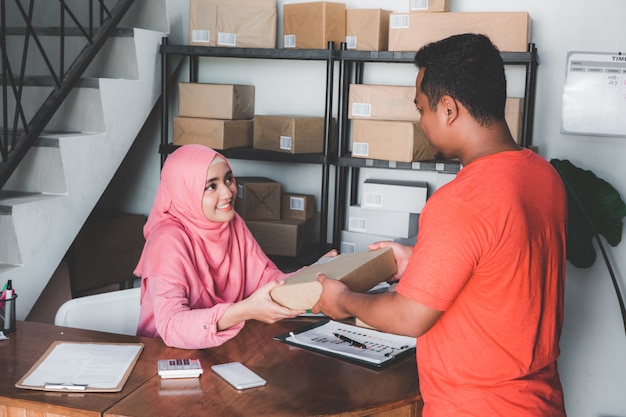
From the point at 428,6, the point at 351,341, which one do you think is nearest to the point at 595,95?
the point at 428,6

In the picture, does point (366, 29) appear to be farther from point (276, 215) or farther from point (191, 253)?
point (191, 253)

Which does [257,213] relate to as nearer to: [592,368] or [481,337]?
[592,368]

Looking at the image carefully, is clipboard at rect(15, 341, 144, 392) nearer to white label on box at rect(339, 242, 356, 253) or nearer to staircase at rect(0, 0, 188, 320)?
staircase at rect(0, 0, 188, 320)

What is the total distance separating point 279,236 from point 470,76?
2.11 metres

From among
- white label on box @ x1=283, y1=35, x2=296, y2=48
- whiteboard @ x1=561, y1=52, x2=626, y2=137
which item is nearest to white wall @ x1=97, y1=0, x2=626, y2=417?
whiteboard @ x1=561, y1=52, x2=626, y2=137

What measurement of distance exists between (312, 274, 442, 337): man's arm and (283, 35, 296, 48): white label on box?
197cm

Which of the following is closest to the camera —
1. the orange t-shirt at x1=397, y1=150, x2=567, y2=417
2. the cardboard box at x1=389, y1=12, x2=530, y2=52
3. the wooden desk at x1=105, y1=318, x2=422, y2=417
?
the orange t-shirt at x1=397, y1=150, x2=567, y2=417

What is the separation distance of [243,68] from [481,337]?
9.19ft

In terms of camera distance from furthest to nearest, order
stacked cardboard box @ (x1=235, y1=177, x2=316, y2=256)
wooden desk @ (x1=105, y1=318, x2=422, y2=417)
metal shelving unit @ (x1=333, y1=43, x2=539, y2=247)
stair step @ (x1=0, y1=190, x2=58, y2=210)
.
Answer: stacked cardboard box @ (x1=235, y1=177, x2=316, y2=256)
metal shelving unit @ (x1=333, y1=43, x2=539, y2=247)
stair step @ (x1=0, y1=190, x2=58, y2=210)
wooden desk @ (x1=105, y1=318, x2=422, y2=417)

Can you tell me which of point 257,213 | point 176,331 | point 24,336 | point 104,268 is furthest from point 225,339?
point 104,268

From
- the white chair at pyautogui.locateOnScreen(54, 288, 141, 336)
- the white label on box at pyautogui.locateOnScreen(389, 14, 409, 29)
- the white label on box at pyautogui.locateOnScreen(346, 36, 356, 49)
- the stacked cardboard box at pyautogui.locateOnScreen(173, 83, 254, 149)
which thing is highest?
the white label on box at pyautogui.locateOnScreen(389, 14, 409, 29)

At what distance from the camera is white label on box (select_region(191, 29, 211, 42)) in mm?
3568

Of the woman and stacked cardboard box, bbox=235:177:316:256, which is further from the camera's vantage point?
stacked cardboard box, bbox=235:177:316:256

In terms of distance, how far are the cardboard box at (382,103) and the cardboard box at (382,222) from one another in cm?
45
